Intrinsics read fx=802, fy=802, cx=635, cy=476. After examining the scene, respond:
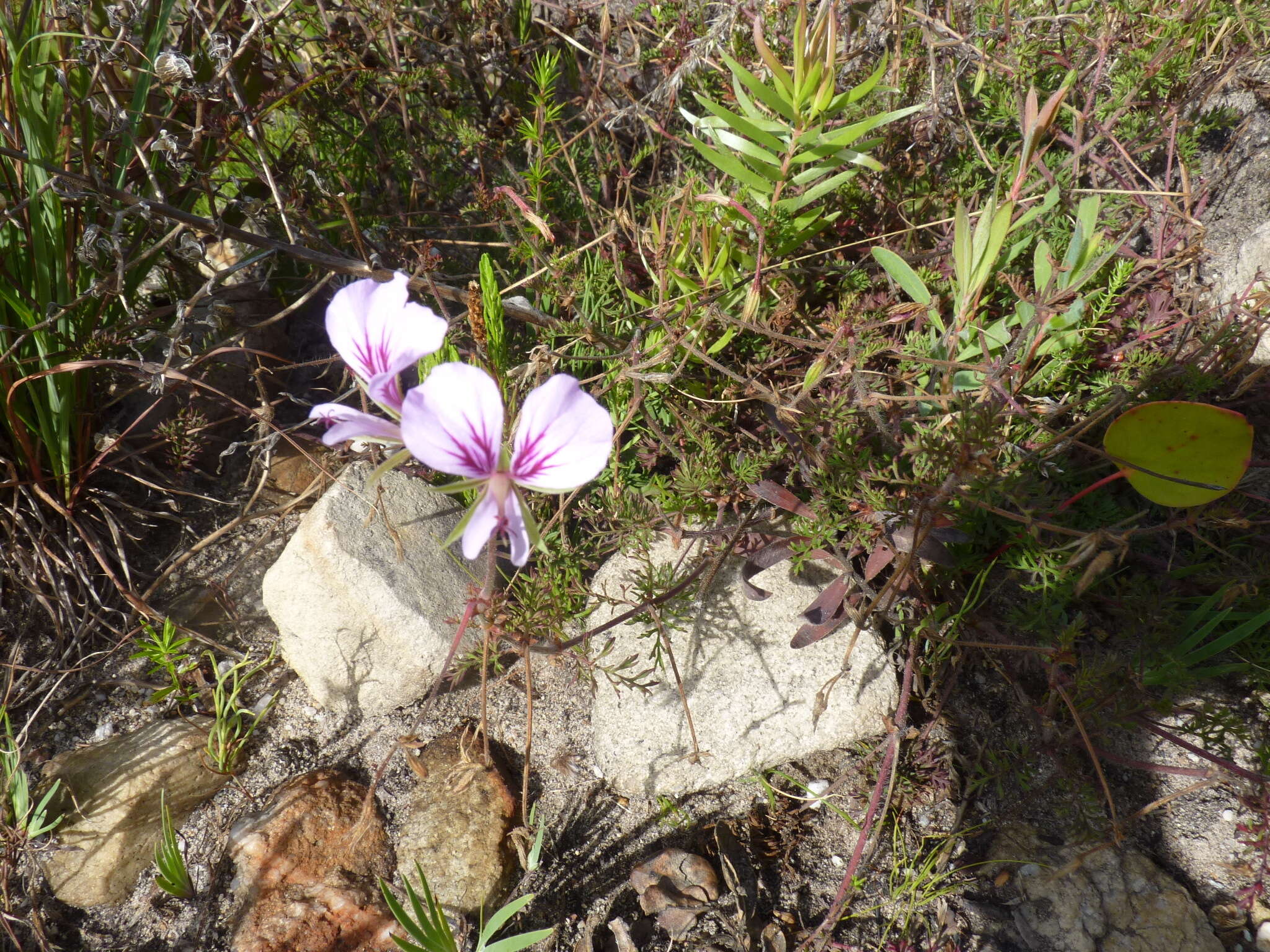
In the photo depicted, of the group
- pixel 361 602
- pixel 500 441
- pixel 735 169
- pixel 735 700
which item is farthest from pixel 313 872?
pixel 735 169

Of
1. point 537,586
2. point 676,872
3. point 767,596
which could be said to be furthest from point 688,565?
point 676,872

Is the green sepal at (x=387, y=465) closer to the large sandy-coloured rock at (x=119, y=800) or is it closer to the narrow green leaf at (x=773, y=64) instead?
the narrow green leaf at (x=773, y=64)

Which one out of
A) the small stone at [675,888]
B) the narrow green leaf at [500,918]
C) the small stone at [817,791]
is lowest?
the small stone at [675,888]

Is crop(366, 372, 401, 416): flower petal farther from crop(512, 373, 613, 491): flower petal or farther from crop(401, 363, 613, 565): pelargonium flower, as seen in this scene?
crop(512, 373, 613, 491): flower petal

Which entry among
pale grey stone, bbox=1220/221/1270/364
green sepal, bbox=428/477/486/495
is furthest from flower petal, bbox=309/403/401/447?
pale grey stone, bbox=1220/221/1270/364

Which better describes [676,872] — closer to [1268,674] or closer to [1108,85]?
[1268,674]

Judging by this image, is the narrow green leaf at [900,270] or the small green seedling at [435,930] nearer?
the small green seedling at [435,930]

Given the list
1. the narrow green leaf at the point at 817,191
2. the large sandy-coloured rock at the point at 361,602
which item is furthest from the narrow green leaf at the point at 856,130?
the large sandy-coloured rock at the point at 361,602
